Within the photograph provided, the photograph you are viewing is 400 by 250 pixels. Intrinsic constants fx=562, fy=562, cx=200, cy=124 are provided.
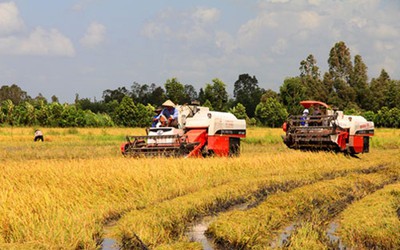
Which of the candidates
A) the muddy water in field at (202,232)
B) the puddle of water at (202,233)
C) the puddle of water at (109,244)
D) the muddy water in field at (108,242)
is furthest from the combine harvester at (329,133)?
the puddle of water at (109,244)

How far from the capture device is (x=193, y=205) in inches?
278

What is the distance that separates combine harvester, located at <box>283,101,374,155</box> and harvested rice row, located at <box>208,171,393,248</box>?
5.09 m

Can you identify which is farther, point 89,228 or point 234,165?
point 234,165

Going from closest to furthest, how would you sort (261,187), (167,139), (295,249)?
(295,249)
(261,187)
(167,139)

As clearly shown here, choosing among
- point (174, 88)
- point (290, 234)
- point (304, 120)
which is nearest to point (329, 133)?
point (304, 120)

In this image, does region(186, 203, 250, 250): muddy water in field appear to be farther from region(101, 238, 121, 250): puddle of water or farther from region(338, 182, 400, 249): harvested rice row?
region(338, 182, 400, 249): harvested rice row

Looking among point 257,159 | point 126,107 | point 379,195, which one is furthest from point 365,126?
point 126,107

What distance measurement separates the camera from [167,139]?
13.2 metres

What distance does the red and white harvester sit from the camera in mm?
12836

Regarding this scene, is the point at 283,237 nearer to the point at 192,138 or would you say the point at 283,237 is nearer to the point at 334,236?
the point at 334,236

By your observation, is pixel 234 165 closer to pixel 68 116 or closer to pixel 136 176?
pixel 136 176

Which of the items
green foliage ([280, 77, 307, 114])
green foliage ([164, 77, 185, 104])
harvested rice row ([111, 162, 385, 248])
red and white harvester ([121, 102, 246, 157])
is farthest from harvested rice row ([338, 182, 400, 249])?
green foliage ([280, 77, 307, 114])

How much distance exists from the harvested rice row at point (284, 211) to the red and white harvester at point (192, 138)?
4252mm

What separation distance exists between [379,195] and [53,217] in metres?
4.66
